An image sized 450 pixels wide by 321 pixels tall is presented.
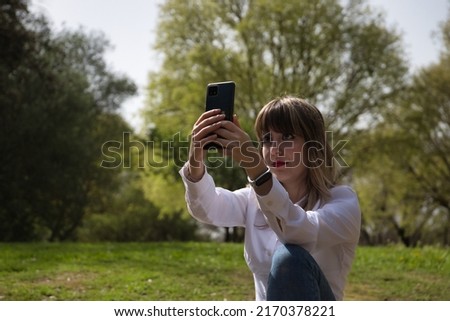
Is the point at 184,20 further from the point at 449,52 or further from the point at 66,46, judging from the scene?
the point at 449,52

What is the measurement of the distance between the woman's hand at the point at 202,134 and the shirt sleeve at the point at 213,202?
100 millimetres

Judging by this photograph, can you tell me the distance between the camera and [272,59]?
2106 centimetres

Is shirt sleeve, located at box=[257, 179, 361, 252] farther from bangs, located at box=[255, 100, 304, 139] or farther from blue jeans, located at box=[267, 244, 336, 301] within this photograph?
bangs, located at box=[255, 100, 304, 139]

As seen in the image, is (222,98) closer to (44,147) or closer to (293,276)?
(293,276)

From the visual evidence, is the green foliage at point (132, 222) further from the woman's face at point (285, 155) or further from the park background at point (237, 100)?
the woman's face at point (285, 155)

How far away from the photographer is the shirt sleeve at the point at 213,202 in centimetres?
284

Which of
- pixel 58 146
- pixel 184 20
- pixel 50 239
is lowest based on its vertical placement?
pixel 50 239

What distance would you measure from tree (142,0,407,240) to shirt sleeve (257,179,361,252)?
17.9m

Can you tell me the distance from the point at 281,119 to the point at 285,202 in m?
0.56

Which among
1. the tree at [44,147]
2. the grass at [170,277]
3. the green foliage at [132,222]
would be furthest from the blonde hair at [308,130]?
the green foliage at [132,222]

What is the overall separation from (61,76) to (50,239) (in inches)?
298

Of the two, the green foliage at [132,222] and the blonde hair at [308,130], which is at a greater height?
the blonde hair at [308,130]

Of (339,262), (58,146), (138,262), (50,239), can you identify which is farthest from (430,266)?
(50,239)

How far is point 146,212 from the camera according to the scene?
26891mm
